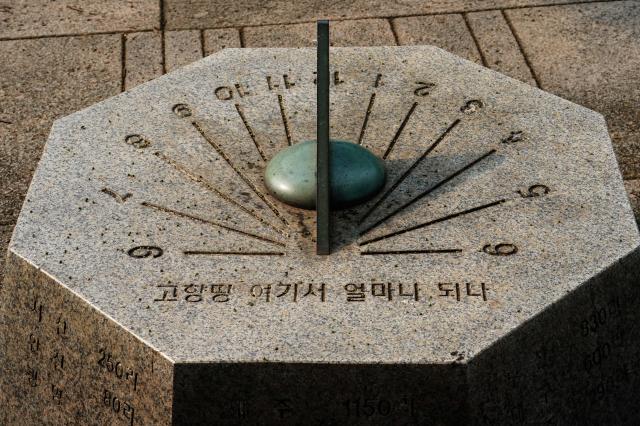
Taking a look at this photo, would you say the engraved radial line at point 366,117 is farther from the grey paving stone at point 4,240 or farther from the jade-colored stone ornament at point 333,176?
the grey paving stone at point 4,240

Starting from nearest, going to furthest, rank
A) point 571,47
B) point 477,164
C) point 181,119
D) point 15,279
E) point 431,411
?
point 431,411, point 15,279, point 477,164, point 181,119, point 571,47

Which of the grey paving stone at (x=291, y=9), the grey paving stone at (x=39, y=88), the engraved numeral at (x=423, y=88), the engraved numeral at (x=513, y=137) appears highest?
the grey paving stone at (x=291, y=9)

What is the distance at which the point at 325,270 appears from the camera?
3656 mm

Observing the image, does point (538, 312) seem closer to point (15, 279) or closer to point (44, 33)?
point (15, 279)

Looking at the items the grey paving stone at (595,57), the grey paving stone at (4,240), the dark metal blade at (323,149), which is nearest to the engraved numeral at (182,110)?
the dark metal blade at (323,149)

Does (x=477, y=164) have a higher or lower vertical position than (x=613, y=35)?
lower

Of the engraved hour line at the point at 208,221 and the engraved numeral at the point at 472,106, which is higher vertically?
the engraved numeral at the point at 472,106

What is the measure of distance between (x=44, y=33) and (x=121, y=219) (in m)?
3.38

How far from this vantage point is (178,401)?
336 centimetres

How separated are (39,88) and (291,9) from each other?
1.66 metres

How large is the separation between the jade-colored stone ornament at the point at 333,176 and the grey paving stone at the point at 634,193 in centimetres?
180

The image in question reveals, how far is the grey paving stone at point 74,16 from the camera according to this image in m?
6.98

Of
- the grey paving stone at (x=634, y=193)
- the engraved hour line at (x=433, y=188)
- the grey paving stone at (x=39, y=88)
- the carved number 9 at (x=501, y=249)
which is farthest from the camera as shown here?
the grey paving stone at (x=39, y=88)

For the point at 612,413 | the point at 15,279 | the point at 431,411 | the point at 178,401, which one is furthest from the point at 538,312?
the point at 15,279
